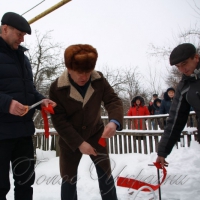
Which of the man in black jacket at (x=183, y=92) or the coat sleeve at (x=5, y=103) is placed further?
the man in black jacket at (x=183, y=92)

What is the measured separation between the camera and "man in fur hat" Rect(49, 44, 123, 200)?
2016mm

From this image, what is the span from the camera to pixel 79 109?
218 centimetres

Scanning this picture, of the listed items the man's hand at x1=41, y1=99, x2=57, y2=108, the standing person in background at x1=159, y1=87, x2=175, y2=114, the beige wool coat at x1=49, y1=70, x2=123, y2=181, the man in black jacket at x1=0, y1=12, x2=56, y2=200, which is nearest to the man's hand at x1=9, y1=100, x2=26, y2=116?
the man in black jacket at x1=0, y1=12, x2=56, y2=200

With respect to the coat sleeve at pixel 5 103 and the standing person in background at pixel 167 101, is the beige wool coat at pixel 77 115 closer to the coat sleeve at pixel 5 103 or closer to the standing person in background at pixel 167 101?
the coat sleeve at pixel 5 103

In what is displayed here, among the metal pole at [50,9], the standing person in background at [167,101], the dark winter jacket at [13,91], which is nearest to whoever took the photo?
the dark winter jacket at [13,91]

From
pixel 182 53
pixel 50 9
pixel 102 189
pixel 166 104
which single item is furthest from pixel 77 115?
pixel 166 104

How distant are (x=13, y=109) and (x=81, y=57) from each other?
65cm

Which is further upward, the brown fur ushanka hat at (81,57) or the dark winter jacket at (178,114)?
the brown fur ushanka hat at (81,57)

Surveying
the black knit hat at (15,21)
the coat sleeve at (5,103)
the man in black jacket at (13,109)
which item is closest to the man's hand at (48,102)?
the man in black jacket at (13,109)

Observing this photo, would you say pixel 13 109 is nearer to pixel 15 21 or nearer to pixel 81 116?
pixel 81 116

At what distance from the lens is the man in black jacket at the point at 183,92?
7.20 ft

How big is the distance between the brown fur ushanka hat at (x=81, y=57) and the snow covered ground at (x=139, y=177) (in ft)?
3.95

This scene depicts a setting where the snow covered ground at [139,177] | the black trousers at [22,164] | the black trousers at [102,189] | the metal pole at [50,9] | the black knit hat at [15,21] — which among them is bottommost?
the snow covered ground at [139,177]

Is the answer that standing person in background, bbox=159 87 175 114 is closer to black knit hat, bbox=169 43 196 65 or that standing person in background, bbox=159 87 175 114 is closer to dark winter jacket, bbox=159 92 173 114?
dark winter jacket, bbox=159 92 173 114
